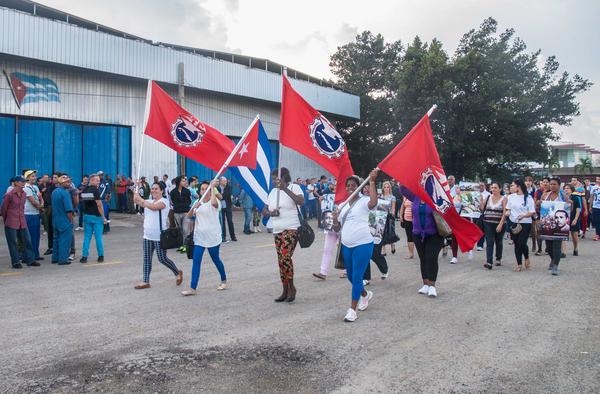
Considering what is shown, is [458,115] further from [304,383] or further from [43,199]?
[304,383]

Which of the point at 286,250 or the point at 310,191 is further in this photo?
the point at 310,191

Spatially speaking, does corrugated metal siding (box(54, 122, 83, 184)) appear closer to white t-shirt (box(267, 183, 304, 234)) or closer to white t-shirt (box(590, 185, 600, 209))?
white t-shirt (box(267, 183, 304, 234))

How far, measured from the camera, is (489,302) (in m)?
7.47

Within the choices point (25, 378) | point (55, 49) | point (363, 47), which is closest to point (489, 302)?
point (25, 378)

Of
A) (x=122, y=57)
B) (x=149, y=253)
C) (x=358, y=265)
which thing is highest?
(x=122, y=57)

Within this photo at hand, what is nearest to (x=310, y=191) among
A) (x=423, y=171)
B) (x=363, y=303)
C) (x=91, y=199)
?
(x=91, y=199)

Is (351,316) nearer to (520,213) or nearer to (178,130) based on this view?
(178,130)

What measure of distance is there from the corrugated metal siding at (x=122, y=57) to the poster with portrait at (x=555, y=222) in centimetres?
1774

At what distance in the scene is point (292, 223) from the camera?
7352 millimetres

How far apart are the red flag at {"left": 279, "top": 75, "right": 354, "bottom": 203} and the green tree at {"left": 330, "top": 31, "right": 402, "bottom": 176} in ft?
107

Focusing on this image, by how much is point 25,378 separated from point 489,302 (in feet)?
19.4

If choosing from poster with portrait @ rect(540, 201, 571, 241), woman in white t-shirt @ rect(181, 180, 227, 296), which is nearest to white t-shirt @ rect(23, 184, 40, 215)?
woman in white t-shirt @ rect(181, 180, 227, 296)

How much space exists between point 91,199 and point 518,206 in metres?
8.75

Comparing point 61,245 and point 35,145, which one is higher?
point 35,145
